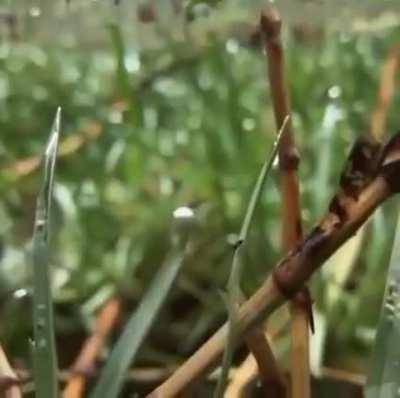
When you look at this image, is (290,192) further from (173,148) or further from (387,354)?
(173,148)

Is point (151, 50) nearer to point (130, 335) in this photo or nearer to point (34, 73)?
point (34, 73)

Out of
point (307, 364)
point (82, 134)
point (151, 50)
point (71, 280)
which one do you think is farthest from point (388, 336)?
point (151, 50)

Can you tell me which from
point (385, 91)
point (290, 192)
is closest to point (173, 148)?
point (385, 91)

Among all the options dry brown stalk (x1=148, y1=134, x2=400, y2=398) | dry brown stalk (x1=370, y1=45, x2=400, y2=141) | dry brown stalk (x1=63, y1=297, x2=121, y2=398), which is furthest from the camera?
dry brown stalk (x1=370, y1=45, x2=400, y2=141)

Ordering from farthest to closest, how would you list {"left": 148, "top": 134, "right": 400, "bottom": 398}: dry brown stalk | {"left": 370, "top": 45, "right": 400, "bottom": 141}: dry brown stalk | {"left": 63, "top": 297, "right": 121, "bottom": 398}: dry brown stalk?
{"left": 370, "top": 45, "right": 400, "bottom": 141}: dry brown stalk → {"left": 63, "top": 297, "right": 121, "bottom": 398}: dry brown stalk → {"left": 148, "top": 134, "right": 400, "bottom": 398}: dry brown stalk

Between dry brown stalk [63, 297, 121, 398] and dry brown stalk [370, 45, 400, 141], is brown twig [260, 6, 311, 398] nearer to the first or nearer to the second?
dry brown stalk [63, 297, 121, 398]

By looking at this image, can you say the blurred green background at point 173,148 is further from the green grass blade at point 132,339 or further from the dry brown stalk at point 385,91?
the green grass blade at point 132,339

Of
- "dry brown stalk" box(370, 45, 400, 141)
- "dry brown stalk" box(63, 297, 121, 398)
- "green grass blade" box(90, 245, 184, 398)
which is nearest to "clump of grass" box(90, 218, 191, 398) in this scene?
"green grass blade" box(90, 245, 184, 398)
